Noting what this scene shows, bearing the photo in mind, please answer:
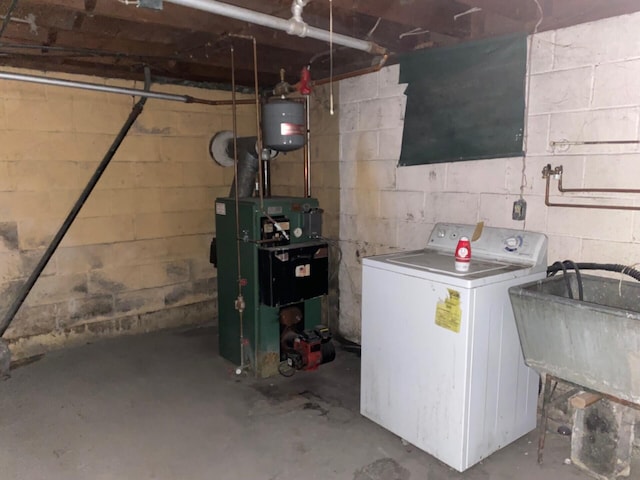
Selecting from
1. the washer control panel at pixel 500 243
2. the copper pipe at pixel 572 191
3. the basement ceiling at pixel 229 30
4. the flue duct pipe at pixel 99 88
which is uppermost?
the basement ceiling at pixel 229 30

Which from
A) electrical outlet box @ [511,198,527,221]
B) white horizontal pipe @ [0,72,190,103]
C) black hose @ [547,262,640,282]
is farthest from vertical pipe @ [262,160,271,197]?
black hose @ [547,262,640,282]

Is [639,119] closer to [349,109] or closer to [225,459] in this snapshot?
[349,109]

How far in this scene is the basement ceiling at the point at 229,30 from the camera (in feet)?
7.25

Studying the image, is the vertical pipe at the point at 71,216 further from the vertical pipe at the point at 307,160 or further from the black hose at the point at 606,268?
the black hose at the point at 606,268

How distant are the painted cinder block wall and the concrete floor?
47 centimetres

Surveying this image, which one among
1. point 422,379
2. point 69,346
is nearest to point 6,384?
point 69,346

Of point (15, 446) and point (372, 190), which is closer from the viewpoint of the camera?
point (15, 446)

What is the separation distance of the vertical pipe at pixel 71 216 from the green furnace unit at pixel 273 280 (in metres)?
1.04

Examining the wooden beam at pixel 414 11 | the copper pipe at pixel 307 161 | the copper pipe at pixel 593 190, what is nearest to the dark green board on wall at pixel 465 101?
the wooden beam at pixel 414 11

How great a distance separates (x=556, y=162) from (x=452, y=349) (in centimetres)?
109

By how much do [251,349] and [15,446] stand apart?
1.35 meters

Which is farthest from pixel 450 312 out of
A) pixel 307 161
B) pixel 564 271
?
pixel 307 161

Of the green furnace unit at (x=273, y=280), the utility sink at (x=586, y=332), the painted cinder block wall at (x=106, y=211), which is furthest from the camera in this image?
the painted cinder block wall at (x=106, y=211)

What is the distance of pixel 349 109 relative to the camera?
341 cm
